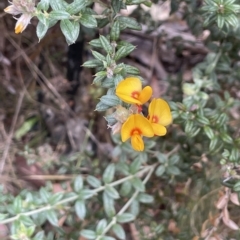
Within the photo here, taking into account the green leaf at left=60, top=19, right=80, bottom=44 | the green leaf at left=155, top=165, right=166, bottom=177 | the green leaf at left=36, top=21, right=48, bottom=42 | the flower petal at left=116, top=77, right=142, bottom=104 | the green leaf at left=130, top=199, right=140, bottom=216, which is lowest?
the green leaf at left=130, top=199, right=140, bottom=216

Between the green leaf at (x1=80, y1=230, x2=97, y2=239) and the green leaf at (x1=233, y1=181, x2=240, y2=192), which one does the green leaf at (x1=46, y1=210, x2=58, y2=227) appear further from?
the green leaf at (x1=233, y1=181, x2=240, y2=192)

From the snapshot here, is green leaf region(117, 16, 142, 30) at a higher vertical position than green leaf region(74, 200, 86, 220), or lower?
higher

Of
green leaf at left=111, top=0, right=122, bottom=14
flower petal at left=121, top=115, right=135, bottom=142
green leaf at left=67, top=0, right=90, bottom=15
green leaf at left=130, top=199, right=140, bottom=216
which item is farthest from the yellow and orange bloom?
green leaf at left=130, top=199, right=140, bottom=216

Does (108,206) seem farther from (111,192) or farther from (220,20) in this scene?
(220,20)

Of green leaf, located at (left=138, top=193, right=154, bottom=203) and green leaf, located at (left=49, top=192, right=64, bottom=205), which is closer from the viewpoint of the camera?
green leaf, located at (left=49, top=192, right=64, bottom=205)

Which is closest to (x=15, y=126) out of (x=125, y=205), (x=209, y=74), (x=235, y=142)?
(x=125, y=205)
